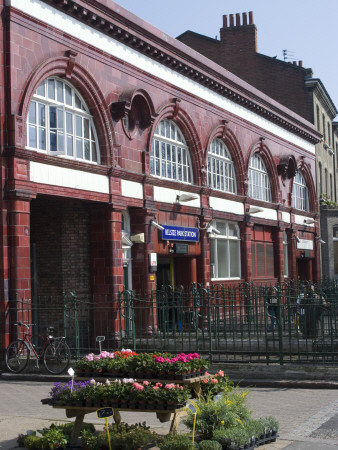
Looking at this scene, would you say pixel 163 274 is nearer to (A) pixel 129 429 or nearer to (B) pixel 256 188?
(B) pixel 256 188

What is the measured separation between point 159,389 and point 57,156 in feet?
36.2

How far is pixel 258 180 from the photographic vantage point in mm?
32688

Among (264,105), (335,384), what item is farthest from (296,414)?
(264,105)

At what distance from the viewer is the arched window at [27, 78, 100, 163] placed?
60.1ft

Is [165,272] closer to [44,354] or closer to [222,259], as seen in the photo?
[222,259]

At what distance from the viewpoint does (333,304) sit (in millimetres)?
15156

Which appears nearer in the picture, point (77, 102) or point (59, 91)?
point (59, 91)

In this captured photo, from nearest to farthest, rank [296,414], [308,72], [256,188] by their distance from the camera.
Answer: [296,414] < [256,188] < [308,72]

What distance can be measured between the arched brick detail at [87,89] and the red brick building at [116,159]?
0.04 meters

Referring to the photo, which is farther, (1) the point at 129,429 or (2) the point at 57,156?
(2) the point at 57,156

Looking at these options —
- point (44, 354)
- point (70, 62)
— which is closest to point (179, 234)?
point (70, 62)

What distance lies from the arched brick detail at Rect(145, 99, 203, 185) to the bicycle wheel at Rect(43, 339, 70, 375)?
972 cm

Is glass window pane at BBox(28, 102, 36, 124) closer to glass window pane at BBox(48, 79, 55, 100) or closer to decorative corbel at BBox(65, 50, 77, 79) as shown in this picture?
glass window pane at BBox(48, 79, 55, 100)

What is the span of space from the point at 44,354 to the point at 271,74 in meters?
30.3
